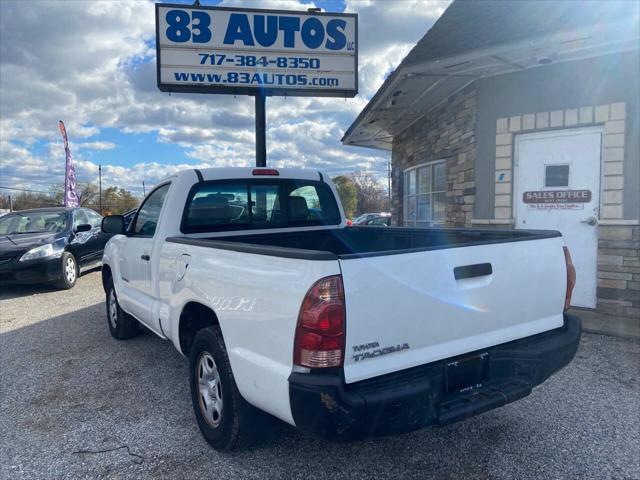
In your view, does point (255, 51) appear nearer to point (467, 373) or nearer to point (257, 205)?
point (257, 205)

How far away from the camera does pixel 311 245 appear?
4195mm

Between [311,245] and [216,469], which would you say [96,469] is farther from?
[311,245]

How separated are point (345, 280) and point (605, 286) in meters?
5.14

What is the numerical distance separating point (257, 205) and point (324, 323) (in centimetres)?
233

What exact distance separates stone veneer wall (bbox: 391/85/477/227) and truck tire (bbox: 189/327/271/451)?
17.1 ft

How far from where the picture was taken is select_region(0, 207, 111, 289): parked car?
7.74 metres

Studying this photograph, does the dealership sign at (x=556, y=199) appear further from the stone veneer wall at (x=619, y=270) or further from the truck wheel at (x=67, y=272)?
the truck wheel at (x=67, y=272)

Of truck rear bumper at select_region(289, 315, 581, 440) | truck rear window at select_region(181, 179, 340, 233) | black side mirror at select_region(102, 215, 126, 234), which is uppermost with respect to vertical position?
truck rear window at select_region(181, 179, 340, 233)

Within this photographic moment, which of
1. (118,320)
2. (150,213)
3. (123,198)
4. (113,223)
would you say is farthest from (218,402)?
(123,198)

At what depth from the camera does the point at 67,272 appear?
846cm

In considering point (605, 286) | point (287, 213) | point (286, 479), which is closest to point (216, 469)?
point (286, 479)

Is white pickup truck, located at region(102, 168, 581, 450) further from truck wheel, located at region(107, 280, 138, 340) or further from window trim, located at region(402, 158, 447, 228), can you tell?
window trim, located at region(402, 158, 447, 228)

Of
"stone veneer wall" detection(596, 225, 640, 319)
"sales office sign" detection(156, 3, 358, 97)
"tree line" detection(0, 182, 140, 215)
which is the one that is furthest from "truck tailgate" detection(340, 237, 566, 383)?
"tree line" detection(0, 182, 140, 215)

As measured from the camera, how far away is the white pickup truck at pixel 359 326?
194 cm
